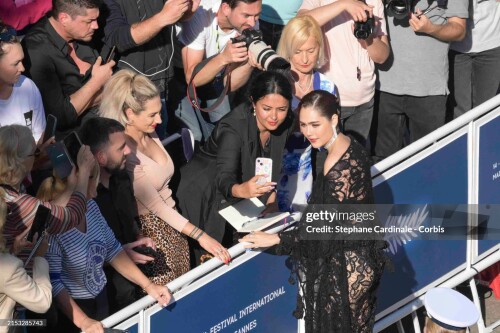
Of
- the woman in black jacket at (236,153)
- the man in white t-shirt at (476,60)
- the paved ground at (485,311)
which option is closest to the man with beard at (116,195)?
the woman in black jacket at (236,153)

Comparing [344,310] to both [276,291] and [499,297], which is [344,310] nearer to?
[276,291]

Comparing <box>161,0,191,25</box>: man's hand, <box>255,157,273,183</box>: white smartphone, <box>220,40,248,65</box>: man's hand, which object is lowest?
<box>255,157,273,183</box>: white smartphone

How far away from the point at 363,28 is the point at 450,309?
234cm

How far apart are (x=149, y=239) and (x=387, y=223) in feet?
5.35

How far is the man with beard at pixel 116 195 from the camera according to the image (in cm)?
617

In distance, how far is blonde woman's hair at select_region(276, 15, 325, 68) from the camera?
24.0 ft

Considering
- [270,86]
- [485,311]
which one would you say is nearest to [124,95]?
[270,86]

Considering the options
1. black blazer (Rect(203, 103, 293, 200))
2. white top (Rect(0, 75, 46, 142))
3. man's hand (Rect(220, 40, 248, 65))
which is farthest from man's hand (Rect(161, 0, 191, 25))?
white top (Rect(0, 75, 46, 142))

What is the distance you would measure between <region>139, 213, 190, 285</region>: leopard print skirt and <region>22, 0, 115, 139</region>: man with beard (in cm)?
94

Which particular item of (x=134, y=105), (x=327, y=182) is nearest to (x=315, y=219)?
(x=327, y=182)

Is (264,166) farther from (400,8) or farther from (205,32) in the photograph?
(400,8)

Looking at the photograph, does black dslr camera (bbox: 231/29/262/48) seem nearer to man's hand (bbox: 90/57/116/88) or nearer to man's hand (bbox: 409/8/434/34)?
man's hand (bbox: 90/57/116/88)

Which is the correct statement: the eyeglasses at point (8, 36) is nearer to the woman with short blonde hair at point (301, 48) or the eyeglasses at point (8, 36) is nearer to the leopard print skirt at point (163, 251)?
the leopard print skirt at point (163, 251)

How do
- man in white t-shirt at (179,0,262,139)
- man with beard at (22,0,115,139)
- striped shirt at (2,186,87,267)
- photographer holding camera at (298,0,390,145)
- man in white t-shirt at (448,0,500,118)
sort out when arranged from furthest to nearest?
man in white t-shirt at (448,0,500,118) → photographer holding camera at (298,0,390,145) → man in white t-shirt at (179,0,262,139) → man with beard at (22,0,115,139) → striped shirt at (2,186,87,267)
